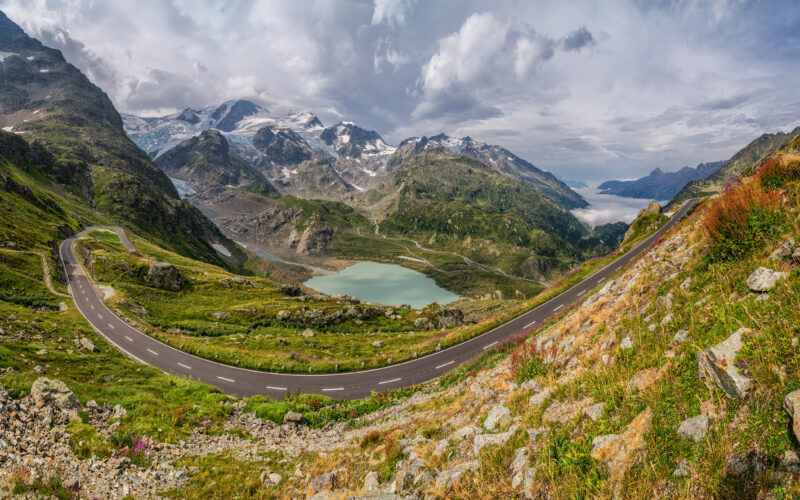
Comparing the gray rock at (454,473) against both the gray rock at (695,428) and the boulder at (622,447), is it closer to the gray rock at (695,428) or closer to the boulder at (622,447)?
the boulder at (622,447)

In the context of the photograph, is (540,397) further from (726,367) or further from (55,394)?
(55,394)

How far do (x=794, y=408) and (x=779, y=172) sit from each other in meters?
9.38

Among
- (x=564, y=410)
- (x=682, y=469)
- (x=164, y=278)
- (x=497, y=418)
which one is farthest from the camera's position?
(x=164, y=278)

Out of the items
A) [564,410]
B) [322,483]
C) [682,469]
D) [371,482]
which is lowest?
[322,483]

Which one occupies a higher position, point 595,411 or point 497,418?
point 595,411

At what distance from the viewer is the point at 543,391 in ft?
30.0

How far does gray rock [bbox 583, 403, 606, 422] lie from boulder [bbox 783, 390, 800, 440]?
10.1ft

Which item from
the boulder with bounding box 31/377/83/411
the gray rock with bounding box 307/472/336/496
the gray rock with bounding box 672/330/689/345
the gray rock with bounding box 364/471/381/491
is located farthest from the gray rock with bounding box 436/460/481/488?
the boulder with bounding box 31/377/83/411

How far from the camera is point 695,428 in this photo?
4.53 meters

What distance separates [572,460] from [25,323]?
46.8 m

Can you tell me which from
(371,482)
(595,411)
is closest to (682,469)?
(595,411)

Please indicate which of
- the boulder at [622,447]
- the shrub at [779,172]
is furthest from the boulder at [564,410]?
the shrub at [779,172]

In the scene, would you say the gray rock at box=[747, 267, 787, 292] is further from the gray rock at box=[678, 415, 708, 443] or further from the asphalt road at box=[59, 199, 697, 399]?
the asphalt road at box=[59, 199, 697, 399]

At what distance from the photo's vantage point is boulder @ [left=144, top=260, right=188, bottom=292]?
2933 inches
